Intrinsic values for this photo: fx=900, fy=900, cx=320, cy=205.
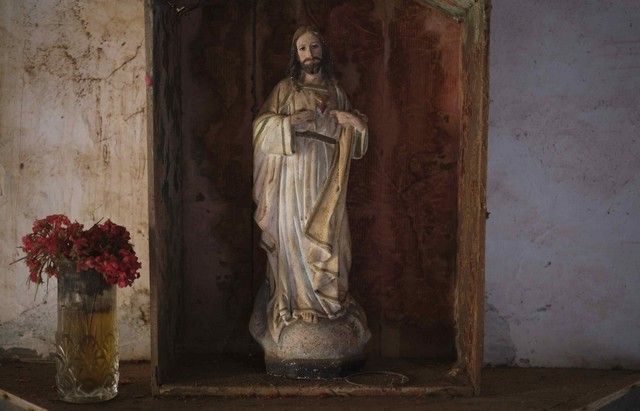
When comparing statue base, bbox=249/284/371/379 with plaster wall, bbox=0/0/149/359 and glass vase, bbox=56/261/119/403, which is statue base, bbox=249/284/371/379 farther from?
plaster wall, bbox=0/0/149/359

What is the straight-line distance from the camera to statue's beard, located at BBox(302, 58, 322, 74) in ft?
10.1

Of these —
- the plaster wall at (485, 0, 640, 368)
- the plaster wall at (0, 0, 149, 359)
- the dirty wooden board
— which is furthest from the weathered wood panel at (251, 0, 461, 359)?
the plaster wall at (0, 0, 149, 359)

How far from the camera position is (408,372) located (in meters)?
3.20

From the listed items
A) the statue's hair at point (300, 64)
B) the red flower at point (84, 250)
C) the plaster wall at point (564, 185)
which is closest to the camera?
the red flower at point (84, 250)

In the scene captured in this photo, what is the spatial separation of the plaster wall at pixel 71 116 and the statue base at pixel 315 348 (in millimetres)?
692

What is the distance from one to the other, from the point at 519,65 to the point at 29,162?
1863 mm

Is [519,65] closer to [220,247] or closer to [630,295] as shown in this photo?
[630,295]

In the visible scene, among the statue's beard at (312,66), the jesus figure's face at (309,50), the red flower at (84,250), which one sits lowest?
the red flower at (84,250)

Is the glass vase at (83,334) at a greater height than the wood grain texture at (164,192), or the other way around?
Result: the wood grain texture at (164,192)

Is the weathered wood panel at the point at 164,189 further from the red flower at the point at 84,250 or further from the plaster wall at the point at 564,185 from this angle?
the plaster wall at the point at 564,185

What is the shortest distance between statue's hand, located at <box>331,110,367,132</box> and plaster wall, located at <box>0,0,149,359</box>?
2.56 ft

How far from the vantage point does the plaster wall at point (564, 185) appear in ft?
10.9

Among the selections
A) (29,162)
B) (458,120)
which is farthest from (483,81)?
(29,162)

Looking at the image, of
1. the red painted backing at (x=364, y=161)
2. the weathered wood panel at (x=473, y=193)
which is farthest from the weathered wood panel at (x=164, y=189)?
the weathered wood panel at (x=473, y=193)
